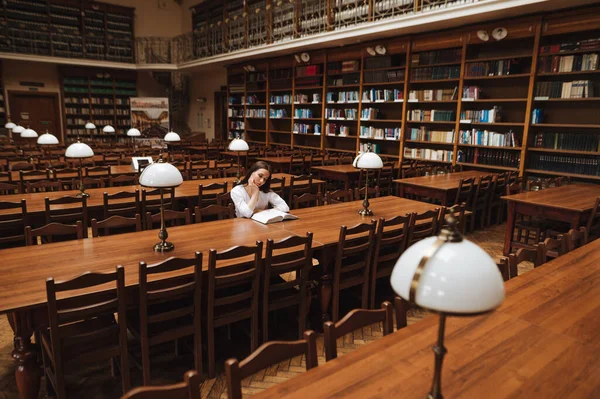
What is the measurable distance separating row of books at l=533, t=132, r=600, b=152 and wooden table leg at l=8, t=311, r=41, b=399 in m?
6.72

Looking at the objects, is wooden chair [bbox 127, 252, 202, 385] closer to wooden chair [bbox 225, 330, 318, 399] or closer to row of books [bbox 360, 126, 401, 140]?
wooden chair [bbox 225, 330, 318, 399]

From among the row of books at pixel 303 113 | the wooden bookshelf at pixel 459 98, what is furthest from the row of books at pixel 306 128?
the row of books at pixel 303 113

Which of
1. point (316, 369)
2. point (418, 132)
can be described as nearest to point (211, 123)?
point (418, 132)

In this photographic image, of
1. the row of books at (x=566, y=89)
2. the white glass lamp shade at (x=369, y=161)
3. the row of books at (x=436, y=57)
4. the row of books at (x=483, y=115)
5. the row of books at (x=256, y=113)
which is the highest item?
the row of books at (x=436, y=57)

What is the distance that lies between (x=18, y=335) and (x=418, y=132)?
24.1 ft

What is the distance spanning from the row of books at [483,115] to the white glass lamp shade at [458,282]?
6.71 metres

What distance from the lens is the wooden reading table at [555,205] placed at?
4125 mm

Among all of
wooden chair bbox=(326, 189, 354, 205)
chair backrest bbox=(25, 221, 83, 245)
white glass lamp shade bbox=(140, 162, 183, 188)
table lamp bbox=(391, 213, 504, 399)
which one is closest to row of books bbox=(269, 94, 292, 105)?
wooden chair bbox=(326, 189, 354, 205)

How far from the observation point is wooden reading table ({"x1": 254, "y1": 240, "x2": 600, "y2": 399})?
4.47 ft

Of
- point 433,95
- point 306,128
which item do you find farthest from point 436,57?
point 306,128

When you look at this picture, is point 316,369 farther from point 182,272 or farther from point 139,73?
point 139,73

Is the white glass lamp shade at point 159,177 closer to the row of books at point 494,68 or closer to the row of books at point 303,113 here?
the row of books at point 494,68

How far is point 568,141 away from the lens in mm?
6148

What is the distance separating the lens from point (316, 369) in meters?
1.47
